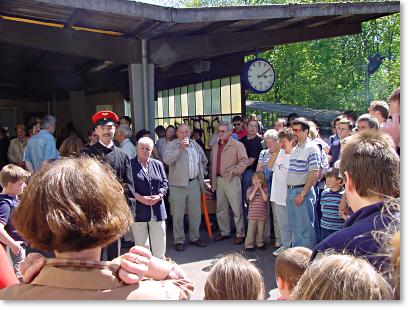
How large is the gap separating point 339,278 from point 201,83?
32.9 ft

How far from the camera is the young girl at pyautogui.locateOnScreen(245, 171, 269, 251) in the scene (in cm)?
552

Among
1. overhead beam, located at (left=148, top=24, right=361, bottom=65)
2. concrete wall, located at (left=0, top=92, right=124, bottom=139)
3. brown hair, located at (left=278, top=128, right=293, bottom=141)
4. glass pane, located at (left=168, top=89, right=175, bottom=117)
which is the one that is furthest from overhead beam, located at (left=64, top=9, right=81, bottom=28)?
concrete wall, located at (left=0, top=92, right=124, bottom=139)

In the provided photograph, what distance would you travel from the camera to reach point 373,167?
70.4 inches

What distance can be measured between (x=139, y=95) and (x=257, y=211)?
2088mm

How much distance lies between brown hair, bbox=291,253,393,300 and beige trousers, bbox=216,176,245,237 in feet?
15.3

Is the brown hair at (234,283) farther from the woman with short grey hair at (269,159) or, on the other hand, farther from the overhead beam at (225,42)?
the overhead beam at (225,42)

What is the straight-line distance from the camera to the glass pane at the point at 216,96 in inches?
401

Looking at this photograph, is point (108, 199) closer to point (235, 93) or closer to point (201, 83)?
point (235, 93)

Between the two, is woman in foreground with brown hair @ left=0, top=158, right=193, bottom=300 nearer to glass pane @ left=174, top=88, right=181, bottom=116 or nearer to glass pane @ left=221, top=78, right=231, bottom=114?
glass pane @ left=221, top=78, right=231, bottom=114

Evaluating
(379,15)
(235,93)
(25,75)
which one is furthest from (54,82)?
(379,15)

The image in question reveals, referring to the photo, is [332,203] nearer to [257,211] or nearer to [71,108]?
[257,211]

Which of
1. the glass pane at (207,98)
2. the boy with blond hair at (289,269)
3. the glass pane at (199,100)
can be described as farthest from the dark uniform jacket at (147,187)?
the glass pane at (199,100)

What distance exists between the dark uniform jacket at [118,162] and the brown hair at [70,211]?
266 centimetres

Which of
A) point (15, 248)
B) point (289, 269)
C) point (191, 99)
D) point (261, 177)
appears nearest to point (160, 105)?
point (191, 99)
